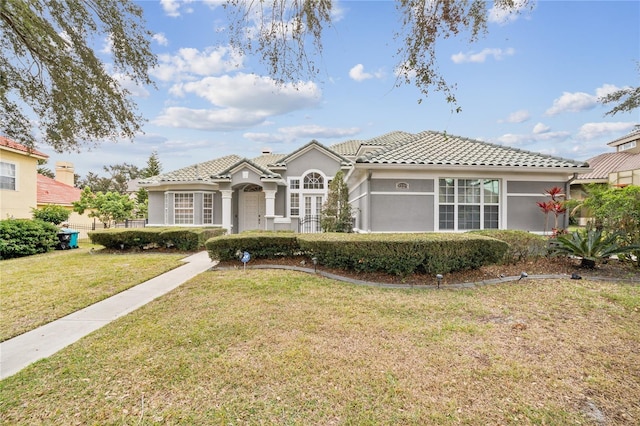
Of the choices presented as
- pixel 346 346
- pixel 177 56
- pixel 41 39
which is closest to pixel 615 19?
pixel 346 346

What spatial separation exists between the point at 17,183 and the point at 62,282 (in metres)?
14.2

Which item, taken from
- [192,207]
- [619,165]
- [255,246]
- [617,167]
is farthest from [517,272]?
[619,165]

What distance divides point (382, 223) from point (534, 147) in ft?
25.0

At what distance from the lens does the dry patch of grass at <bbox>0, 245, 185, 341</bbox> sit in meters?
5.78

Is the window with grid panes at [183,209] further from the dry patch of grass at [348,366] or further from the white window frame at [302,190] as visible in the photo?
the dry patch of grass at [348,366]

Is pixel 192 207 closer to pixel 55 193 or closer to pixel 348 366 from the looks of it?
pixel 55 193

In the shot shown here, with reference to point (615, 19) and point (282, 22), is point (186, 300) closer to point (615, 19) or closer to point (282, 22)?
point (282, 22)

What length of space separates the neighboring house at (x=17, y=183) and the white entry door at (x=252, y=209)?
1049 cm

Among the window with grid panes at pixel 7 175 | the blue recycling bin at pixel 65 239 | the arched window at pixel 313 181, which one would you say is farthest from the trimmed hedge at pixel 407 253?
the window with grid panes at pixel 7 175

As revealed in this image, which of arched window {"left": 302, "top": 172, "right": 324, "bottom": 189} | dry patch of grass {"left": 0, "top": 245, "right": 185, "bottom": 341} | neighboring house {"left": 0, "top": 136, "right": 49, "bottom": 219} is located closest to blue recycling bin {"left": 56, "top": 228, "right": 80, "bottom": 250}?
neighboring house {"left": 0, "top": 136, "right": 49, "bottom": 219}

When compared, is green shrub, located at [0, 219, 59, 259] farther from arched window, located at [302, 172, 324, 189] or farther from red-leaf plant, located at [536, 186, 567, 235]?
red-leaf plant, located at [536, 186, 567, 235]

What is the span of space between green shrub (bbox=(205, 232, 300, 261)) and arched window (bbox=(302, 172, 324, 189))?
28.7 feet

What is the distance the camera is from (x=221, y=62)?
4949 mm

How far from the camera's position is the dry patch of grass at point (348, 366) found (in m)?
2.95
